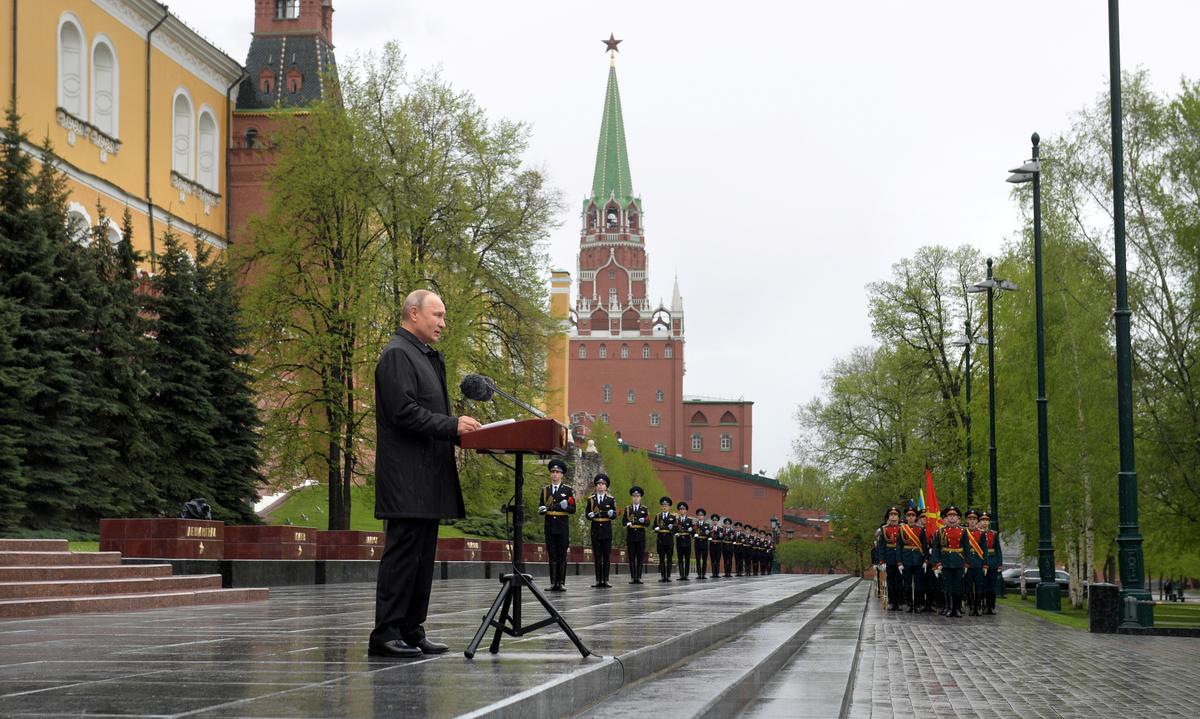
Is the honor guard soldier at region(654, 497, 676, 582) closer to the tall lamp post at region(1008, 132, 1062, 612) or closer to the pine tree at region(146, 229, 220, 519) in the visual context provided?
the tall lamp post at region(1008, 132, 1062, 612)

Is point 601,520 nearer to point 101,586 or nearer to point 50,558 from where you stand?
point 50,558

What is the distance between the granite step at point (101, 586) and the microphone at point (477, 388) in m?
8.90

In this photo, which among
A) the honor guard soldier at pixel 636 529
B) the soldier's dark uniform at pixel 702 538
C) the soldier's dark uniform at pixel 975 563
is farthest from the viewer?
the soldier's dark uniform at pixel 702 538

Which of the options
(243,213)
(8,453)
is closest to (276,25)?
(243,213)

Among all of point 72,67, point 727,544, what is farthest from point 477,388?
point 727,544

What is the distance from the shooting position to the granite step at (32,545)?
647 inches

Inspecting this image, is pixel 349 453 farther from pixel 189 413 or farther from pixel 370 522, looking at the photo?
pixel 370 522

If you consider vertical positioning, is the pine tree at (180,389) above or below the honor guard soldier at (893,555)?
above

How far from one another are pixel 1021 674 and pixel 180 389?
77.3 ft

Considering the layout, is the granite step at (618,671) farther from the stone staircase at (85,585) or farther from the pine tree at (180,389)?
the pine tree at (180,389)

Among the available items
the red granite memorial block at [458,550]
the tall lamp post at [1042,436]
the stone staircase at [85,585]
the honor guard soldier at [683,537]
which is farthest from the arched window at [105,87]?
the stone staircase at [85,585]

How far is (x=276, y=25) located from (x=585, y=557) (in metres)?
27.4

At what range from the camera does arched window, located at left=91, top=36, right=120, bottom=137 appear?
4550 centimetres

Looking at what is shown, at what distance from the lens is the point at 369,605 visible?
15.3 metres
